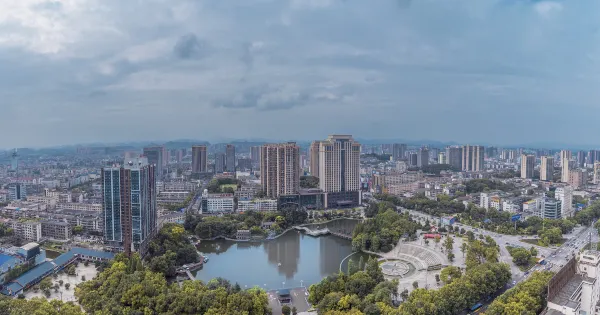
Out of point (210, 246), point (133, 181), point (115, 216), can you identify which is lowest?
point (210, 246)

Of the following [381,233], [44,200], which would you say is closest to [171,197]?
[44,200]

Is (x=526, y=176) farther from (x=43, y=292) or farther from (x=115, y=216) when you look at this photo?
(x=43, y=292)

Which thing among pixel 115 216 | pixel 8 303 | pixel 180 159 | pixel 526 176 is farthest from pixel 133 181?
pixel 180 159

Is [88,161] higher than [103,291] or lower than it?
higher

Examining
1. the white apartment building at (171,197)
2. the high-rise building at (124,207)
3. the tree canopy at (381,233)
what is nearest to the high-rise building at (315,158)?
the white apartment building at (171,197)

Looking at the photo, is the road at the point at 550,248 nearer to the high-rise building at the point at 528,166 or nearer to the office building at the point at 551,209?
the office building at the point at 551,209

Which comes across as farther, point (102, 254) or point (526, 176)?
point (526, 176)

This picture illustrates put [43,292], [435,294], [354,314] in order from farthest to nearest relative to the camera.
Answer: [43,292], [435,294], [354,314]
